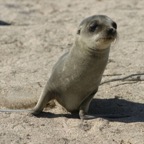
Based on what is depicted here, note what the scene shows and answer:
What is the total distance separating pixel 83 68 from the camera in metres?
4.16

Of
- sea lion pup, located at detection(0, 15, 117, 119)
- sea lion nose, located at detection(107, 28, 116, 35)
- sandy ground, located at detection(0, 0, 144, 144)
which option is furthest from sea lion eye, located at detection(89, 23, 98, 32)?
sandy ground, located at detection(0, 0, 144, 144)

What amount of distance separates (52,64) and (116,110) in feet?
4.68

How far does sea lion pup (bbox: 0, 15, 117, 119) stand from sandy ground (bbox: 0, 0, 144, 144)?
0.52 feet

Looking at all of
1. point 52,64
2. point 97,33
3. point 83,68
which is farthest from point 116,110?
point 52,64

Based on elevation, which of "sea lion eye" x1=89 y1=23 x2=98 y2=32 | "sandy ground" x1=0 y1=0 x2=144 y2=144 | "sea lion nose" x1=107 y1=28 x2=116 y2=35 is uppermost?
"sea lion nose" x1=107 y1=28 x2=116 y2=35

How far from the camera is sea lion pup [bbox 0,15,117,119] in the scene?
404 centimetres

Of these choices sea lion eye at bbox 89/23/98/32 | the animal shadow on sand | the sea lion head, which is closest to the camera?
the sea lion head

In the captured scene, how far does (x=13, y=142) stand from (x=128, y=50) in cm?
294

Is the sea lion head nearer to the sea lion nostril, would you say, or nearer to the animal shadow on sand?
the sea lion nostril

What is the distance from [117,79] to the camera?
529cm

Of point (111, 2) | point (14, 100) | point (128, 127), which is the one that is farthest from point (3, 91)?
point (111, 2)

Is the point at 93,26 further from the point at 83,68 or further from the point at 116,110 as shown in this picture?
the point at 116,110

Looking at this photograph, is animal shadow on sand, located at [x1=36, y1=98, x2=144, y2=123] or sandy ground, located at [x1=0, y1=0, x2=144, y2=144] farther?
animal shadow on sand, located at [x1=36, y1=98, x2=144, y2=123]

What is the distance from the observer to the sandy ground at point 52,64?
398cm
